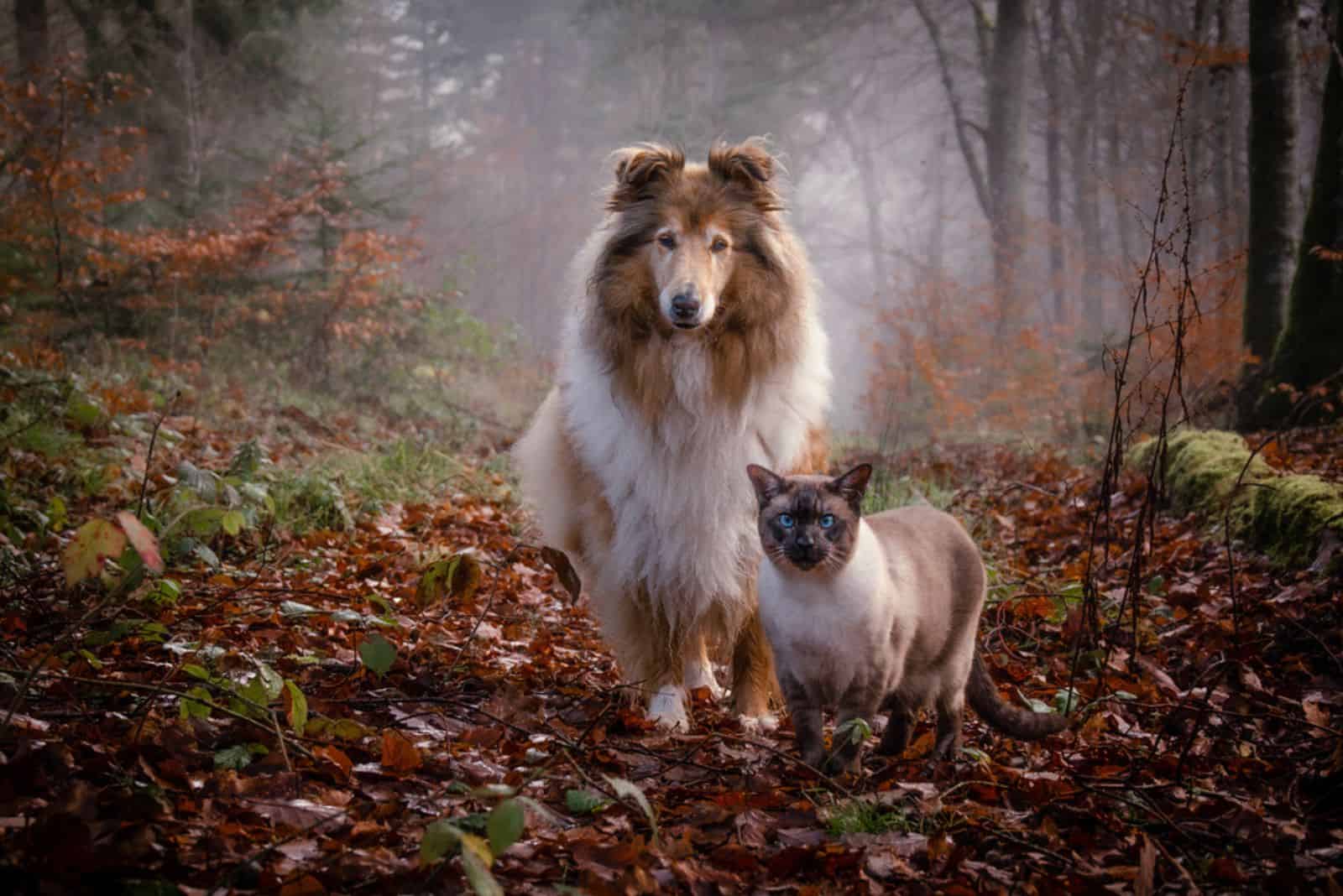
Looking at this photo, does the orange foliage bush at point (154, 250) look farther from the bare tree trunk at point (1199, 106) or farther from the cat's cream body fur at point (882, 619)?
the bare tree trunk at point (1199, 106)

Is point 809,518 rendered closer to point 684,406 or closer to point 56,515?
point 684,406

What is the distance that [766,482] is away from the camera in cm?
370

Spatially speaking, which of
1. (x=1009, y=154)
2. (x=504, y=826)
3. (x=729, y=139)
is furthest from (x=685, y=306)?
(x=729, y=139)

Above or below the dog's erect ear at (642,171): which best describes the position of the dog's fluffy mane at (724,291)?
below

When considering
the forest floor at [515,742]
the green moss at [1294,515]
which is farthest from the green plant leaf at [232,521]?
the green moss at [1294,515]

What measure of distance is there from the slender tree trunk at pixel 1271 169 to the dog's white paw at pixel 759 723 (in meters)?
6.46

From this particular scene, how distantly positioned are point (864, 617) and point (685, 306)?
1.64m

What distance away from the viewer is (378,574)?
5.70m

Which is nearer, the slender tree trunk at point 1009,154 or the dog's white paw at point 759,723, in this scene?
the dog's white paw at point 759,723

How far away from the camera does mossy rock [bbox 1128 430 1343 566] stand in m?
4.89

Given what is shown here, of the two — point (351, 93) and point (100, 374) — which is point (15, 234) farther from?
point (351, 93)

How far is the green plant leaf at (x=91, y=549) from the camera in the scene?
241 centimetres

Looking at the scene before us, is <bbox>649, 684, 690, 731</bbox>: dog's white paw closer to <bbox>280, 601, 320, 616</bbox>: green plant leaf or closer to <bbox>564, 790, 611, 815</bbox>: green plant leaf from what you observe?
<bbox>564, 790, 611, 815</bbox>: green plant leaf

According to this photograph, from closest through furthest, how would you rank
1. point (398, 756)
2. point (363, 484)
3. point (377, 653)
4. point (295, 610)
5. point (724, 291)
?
→ 1. point (398, 756)
2. point (377, 653)
3. point (295, 610)
4. point (724, 291)
5. point (363, 484)
